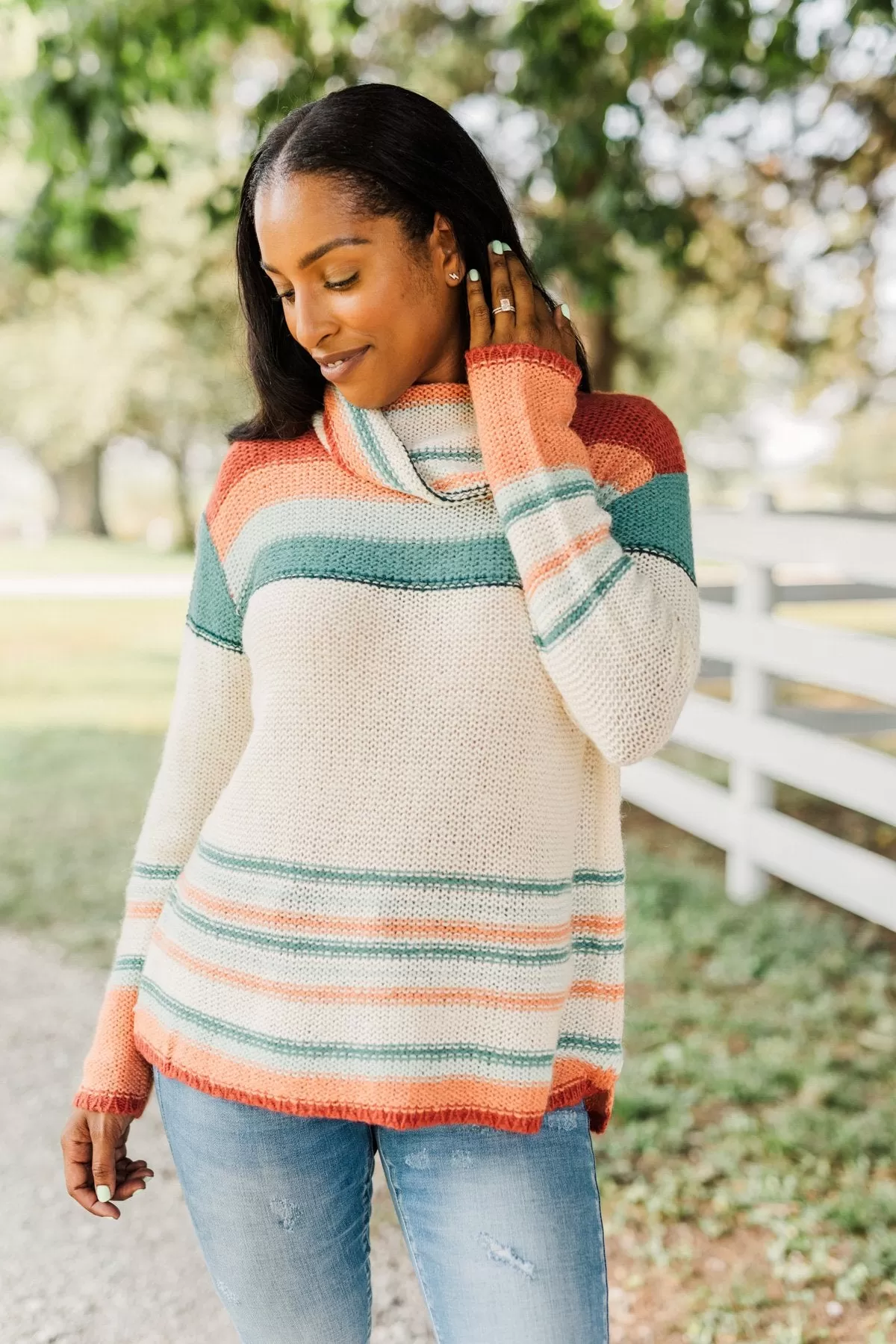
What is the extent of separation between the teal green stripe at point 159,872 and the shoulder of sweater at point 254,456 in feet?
1.50

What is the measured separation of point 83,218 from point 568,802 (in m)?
5.65

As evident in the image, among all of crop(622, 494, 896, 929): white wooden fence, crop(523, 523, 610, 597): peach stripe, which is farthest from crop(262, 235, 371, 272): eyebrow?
crop(622, 494, 896, 929): white wooden fence

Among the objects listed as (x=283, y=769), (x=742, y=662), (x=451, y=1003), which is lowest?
(x=742, y=662)

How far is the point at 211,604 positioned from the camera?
5.98 feet

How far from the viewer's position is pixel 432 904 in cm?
156

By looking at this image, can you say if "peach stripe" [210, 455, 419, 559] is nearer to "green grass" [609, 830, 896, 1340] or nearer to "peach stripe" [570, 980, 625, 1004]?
"peach stripe" [570, 980, 625, 1004]

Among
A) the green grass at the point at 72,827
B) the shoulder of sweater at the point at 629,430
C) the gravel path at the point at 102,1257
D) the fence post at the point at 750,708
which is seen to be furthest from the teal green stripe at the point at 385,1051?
the fence post at the point at 750,708

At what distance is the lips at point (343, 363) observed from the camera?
5.56ft

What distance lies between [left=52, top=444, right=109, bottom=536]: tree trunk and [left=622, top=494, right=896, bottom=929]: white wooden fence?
29.4m

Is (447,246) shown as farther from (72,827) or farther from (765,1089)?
(72,827)

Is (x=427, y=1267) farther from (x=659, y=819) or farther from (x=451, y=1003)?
(x=659, y=819)

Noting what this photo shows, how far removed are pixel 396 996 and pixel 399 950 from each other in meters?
0.05

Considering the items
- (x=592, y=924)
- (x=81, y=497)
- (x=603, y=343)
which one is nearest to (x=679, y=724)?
(x=603, y=343)

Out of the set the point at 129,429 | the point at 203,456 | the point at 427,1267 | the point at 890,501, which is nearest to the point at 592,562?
the point at 427,1267
